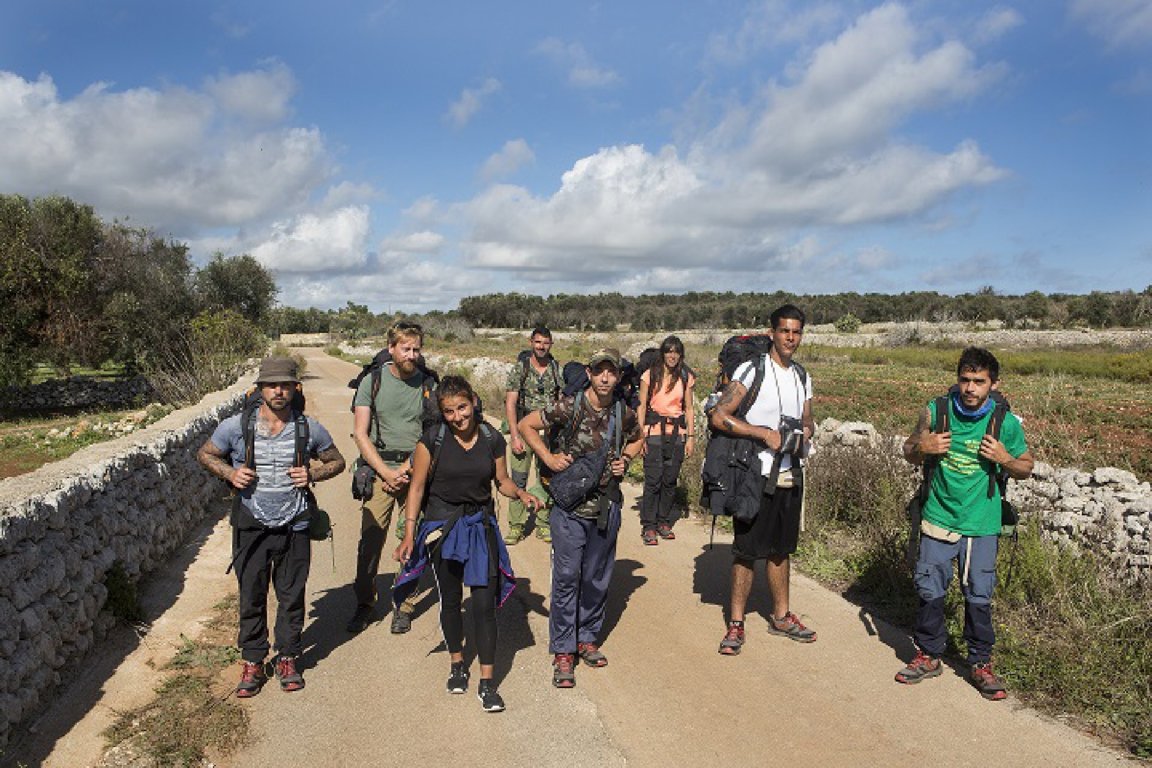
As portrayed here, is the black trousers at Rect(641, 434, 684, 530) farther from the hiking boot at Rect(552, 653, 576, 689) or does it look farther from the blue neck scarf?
the blue neck scarf

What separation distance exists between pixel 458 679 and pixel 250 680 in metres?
1.26

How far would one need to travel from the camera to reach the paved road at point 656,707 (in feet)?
12.3

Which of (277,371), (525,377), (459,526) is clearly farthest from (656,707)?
(525,377)

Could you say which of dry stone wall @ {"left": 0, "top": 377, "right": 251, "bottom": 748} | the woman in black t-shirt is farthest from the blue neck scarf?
dry stone wall @ {"left": 0, "top": 377, "right": 251, "bottom": 748}

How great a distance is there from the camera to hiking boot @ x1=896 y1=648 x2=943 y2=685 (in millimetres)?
4441

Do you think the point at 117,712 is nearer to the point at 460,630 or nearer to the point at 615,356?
the point at 460,630

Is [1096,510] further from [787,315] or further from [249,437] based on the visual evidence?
[249,437]

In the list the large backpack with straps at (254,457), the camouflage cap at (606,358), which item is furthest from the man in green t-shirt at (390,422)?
the camouflage cap at (606,358)

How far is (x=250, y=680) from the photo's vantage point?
4.42 meters

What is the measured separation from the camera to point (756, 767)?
3.63 m

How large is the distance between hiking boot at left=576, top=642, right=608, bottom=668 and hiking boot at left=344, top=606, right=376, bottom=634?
1.65 meters

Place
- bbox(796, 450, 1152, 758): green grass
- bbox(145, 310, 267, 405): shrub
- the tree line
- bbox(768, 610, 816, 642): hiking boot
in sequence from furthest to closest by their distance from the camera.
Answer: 1. the tree line
2. bbox(145, 310, 267, 405): shrub
3. bbox(768, 610, 816, 642): hiking boot
4. bbox(796, 450, 1152, 758): green grass

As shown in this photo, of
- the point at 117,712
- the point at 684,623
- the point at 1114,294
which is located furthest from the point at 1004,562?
the point at 1114,294

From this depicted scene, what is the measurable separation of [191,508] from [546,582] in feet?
14.0
